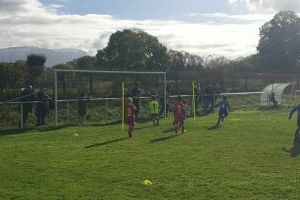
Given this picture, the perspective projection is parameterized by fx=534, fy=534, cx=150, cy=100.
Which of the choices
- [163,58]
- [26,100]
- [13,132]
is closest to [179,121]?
[13,132]

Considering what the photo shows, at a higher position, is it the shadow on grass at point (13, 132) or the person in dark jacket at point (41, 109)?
the person in dark jacket at point (41, 109)

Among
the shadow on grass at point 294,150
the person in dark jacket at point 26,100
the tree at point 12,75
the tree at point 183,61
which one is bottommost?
the shadow on grass at point 294,150

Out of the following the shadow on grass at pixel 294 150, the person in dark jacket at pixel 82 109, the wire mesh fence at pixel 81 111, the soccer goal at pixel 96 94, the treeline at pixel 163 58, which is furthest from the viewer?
the treeline at pixel 163 58

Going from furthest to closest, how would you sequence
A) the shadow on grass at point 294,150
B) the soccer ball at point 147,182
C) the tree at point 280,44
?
the tree at point 280,44 → the shadow on grass at point 294,150 → the soccer ball at point 147,182

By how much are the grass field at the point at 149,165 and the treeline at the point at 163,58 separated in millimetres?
7391

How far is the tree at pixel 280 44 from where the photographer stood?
8562 centimetres

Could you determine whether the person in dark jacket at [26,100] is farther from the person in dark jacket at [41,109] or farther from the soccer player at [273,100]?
the soccer player at [273,100]

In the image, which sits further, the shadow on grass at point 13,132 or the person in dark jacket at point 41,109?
the person in dark jacket at point 41,109

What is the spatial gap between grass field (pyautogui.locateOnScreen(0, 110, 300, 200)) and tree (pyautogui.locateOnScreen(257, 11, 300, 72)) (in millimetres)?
63187

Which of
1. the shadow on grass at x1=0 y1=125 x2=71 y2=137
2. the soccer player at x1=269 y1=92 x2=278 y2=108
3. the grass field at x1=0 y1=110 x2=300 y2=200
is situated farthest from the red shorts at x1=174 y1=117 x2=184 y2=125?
the soccer player at x1=269 y1=92 x2=278 y2=108

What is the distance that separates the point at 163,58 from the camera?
65000 millimetres

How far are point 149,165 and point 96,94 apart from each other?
Result: 705 inches

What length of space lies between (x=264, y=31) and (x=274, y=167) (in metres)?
80.1

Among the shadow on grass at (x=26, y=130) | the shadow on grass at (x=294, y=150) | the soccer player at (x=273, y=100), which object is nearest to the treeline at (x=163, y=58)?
the shadow on grass at (x=26, y=130)
